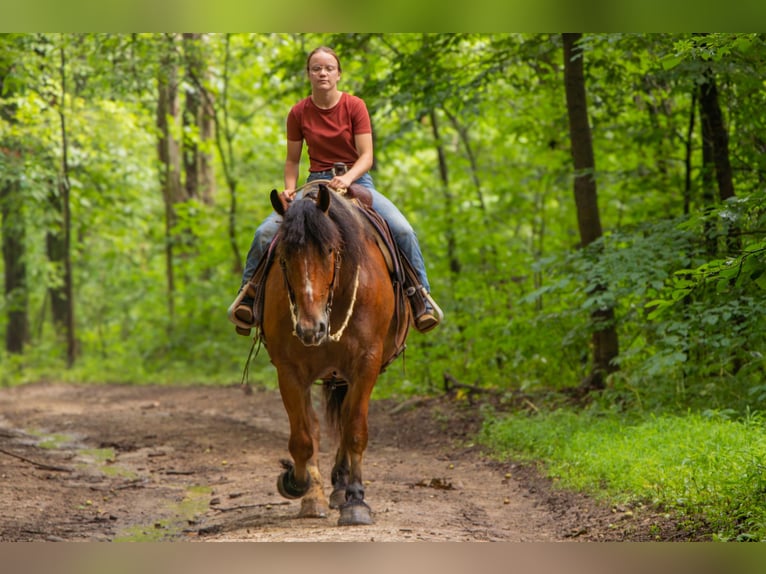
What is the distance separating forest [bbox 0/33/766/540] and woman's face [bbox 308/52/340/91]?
90.2 inches

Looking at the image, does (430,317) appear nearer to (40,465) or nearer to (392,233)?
(392,233)

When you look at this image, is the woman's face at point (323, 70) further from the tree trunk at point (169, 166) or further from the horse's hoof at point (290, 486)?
the tree trunk at point (169, 166)

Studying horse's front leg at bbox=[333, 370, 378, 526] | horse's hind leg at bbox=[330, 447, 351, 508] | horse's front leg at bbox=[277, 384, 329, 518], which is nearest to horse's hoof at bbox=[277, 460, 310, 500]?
horse's front leg at bbox=[277, 384, 329, 518]

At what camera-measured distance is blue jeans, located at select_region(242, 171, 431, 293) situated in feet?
22.7

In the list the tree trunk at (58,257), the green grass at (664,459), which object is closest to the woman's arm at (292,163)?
the green grass at (664,459)

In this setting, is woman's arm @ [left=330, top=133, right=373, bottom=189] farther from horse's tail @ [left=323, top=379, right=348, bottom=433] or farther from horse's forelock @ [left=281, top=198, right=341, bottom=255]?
horse's tail @ [left=323, top=379, right=348, bottom=433]

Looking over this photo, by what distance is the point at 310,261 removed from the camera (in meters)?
5.77

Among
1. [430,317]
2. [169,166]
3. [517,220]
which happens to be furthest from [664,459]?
[169,166]

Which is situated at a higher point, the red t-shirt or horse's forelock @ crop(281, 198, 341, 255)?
the red t-shirt

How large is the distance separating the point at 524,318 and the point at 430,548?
8.58 m

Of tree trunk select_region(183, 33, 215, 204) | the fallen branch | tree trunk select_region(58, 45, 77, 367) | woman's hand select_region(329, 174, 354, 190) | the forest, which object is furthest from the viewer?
tree trunk select_region(183, 33, 215, 204)

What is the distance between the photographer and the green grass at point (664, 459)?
5.71m
